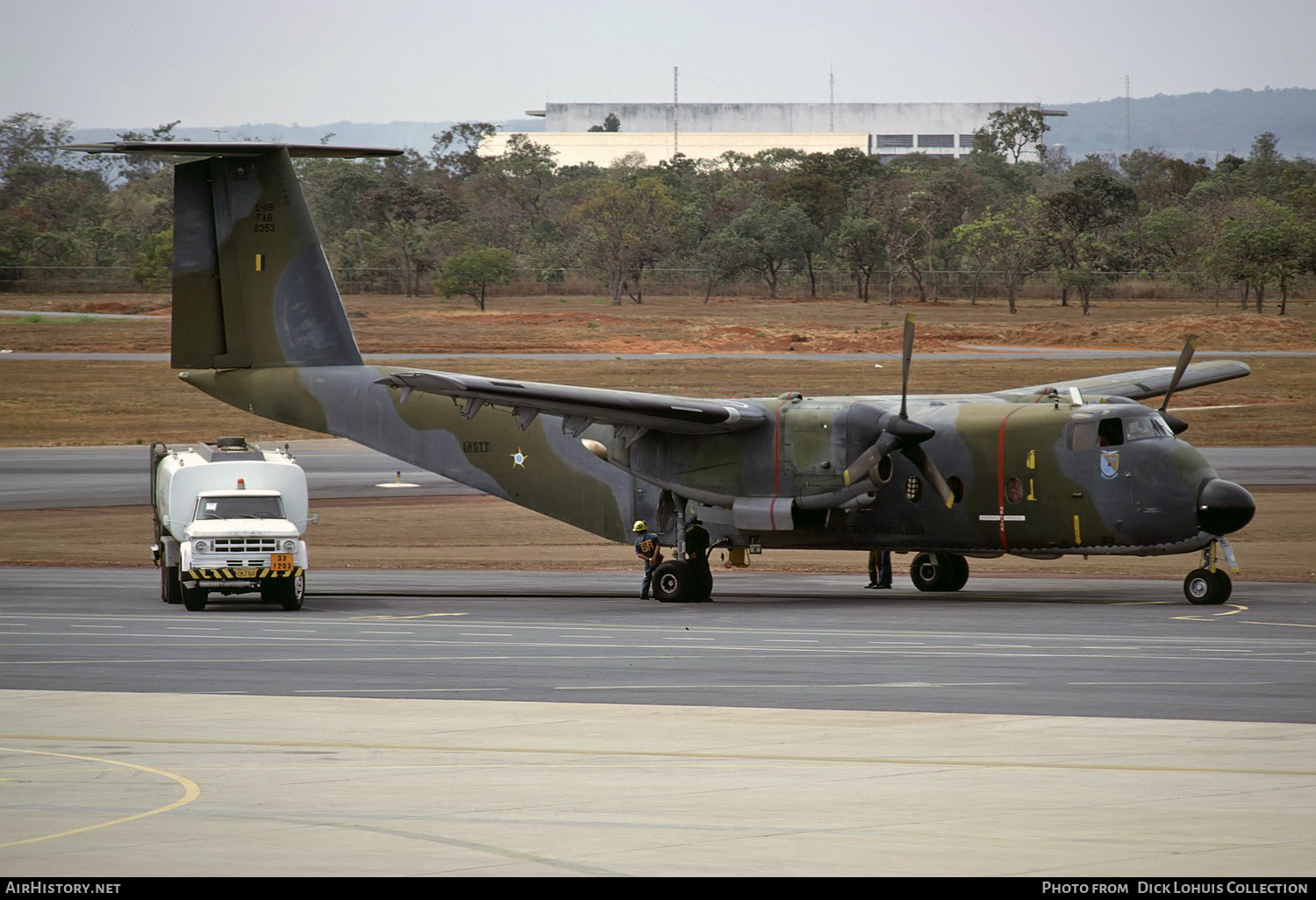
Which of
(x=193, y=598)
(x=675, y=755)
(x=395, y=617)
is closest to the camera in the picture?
(x=675, y=755)

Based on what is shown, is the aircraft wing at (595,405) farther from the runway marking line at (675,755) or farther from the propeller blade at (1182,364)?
the runway marking line at (675,755)

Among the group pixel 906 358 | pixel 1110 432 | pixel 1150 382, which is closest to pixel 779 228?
pixel 1150 382

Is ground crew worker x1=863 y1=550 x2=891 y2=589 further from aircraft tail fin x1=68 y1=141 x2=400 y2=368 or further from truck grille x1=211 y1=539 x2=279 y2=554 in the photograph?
aircraft tail fin x1=68 y1=141 x2=400 y2=368

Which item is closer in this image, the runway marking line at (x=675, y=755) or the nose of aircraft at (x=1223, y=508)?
the runway marking line at (x=675, y=755)

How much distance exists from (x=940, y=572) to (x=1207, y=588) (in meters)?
5.56

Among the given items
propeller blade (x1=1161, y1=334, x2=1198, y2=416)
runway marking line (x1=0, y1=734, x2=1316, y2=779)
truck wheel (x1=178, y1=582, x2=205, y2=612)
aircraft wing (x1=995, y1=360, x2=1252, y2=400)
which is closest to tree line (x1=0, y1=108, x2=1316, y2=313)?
aircraft wing (x1=995, y1=360, x2=1252, y2=400)

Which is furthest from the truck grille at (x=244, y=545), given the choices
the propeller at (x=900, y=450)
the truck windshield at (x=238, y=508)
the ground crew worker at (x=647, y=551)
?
the propeller at (x=900, y=450)

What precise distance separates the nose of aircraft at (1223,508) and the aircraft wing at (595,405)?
7.61m

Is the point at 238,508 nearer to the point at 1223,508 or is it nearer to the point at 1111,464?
the point at 1111,464

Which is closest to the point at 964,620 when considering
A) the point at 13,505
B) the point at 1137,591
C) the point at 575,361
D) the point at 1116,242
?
the point at 1137,591

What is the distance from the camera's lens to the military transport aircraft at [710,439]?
27109 mm

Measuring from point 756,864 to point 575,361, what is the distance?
7514 cm

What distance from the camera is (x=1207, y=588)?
1045 inches

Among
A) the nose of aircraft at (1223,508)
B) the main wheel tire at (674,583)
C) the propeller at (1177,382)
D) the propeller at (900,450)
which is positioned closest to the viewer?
the nose of aircraft at (1223,508)
